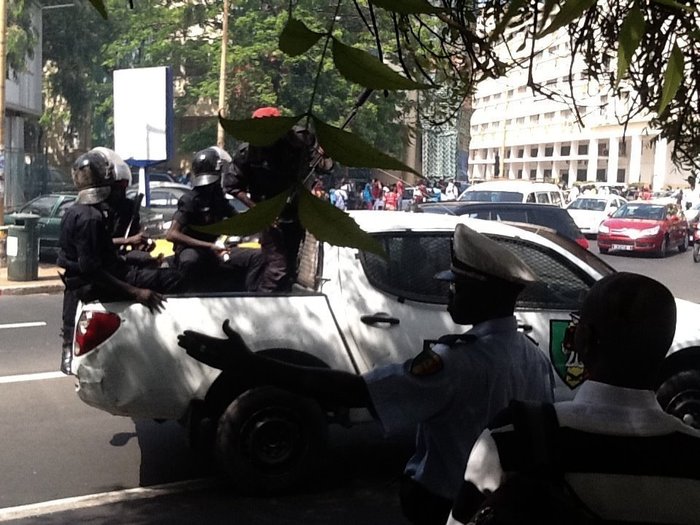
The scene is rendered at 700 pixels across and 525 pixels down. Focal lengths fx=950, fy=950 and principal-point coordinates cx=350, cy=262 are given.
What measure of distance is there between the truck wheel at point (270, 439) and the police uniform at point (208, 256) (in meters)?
1.04

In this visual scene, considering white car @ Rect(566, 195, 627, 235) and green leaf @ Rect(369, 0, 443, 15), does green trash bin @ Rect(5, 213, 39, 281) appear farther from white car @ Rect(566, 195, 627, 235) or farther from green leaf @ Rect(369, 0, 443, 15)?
white car @ Rect(566, 195, 627, 235)

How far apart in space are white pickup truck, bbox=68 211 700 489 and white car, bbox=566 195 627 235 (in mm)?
23885

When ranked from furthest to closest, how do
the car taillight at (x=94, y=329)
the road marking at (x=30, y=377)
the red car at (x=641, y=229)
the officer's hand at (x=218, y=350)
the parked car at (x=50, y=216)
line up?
the red car at (x=641, y=229)
the parked car at (x=50, y=216)
the road marking at (x=30, y=377)
the car taillight at (x=94, y=329)
the officer's hand at (x=218, y=350)

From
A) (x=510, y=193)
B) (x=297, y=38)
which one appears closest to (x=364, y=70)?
(x=297, y=38)

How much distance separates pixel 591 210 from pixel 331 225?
29412 millimetres

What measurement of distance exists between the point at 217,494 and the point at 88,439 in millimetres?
1475

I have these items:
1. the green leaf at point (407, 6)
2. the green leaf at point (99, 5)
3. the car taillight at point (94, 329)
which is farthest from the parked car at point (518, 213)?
the green leaf at point (407, 6)

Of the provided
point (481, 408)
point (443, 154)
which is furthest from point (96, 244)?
point (443, 154)

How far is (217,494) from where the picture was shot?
561cm

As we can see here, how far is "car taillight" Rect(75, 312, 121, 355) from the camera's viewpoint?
5359 millimetres

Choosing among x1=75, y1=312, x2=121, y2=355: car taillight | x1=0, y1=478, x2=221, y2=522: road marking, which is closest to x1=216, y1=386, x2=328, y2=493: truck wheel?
x1=0, y1=478, x2=221, y2=522: road marking

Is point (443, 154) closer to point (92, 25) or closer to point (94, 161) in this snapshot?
point (92, 25)

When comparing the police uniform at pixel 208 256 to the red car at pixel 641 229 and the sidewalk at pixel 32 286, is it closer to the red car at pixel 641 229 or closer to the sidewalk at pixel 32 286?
the sidewalk at pixel 32 286

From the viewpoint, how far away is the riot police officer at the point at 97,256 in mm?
5477
